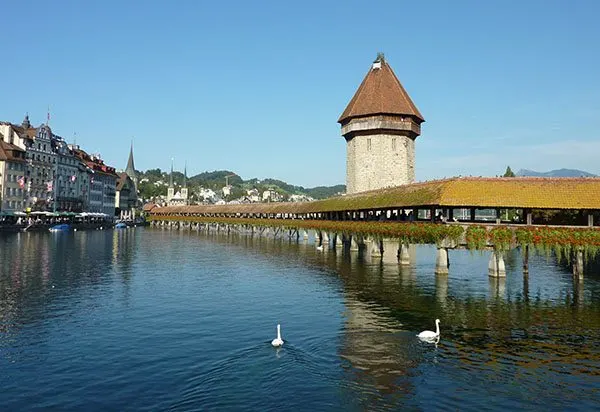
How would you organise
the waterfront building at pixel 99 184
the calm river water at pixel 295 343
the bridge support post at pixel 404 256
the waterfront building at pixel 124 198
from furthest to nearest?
the waterfront building at pixel 124 198
the waterfront building at pixel 99 184
the bridge support post at pixel 404 256
the calm river water at pixel 295 343

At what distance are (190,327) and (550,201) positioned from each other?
2126 centimetres

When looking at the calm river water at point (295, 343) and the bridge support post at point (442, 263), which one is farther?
the bridge support post at point (442, 263)

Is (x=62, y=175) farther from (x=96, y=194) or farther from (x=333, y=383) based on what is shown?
(x=333, y=383)

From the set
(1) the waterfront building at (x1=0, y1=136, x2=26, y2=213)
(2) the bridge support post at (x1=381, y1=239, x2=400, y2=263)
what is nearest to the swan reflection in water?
(2) the bridge support post at (x1=381, y1=239, x2=400, y2=263)

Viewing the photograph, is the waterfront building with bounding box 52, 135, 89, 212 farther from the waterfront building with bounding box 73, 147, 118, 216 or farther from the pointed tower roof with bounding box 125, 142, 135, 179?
the pointed tower roof with bounding box 125, 142, 135, 179

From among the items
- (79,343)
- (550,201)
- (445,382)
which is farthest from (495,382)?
(550,201)

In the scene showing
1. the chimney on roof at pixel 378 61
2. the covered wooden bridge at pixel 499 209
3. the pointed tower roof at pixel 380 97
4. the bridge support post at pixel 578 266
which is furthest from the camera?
the chimney on roof at pixel 378 61

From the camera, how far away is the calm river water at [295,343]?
1204 centimetres

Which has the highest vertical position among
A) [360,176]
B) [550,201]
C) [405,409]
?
[360,176]

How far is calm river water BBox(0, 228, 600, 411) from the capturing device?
12039 mm

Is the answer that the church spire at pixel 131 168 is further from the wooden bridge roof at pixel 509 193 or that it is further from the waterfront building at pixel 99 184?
the wooden bridge roof at pixel 509 193

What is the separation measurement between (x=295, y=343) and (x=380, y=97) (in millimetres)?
50885

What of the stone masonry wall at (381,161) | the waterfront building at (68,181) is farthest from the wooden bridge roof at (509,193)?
the waterfront building at (68,181)

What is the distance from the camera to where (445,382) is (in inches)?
512
